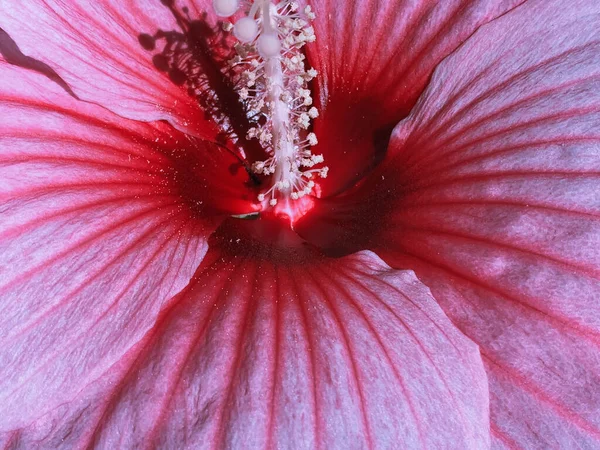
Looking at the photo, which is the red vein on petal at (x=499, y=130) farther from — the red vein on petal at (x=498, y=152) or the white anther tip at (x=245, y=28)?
the white anther tip at (x=245, y=28)

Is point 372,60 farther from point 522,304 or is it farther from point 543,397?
point 543,397

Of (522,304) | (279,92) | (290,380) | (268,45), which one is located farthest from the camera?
(279,92)

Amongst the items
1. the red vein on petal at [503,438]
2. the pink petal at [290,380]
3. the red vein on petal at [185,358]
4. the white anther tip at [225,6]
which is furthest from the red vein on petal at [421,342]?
the white anther tip at [225,6]

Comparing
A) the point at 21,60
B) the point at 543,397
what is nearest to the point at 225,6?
the point at 21,60

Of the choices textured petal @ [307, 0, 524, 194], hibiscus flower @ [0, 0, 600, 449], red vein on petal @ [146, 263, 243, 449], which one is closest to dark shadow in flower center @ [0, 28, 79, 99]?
hibiscus flower @ [0, 0, 600, 449]

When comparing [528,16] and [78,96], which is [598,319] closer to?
[528,16]

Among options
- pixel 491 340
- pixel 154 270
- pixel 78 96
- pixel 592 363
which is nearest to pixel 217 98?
pixel 78 96
